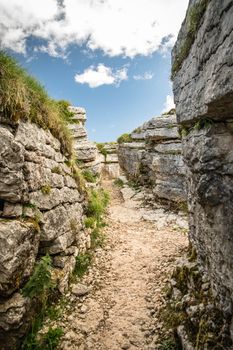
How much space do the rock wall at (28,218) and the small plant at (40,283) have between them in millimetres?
139

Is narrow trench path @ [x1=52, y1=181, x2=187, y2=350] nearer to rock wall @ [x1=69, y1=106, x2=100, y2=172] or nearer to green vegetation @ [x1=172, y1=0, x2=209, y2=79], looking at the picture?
rock wall @ [x1=69, y1=106, x2=100, y2=172]

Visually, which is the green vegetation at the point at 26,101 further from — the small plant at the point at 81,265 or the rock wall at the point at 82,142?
the rock wall at the point at 82,142

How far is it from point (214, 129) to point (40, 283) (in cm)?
503

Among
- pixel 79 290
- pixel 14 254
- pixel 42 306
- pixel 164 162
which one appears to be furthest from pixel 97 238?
pixel 164 162

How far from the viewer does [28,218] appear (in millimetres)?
6055

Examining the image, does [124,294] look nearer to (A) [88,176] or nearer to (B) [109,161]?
(A) [88,176]

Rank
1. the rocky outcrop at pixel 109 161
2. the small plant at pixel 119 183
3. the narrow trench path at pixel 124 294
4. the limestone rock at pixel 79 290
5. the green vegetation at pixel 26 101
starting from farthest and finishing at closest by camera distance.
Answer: the rocky outcrop at pixel 109 161
the small plant at pixel 119 183
the limestone rock at pixel 79 290
the green vegetation at pixel 26 101
the narrow trench path at pixel 124 294

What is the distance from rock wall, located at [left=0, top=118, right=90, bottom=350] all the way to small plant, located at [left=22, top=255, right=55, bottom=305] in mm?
139

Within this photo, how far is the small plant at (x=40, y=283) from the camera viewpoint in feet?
18.1

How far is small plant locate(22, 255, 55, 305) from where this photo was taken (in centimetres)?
553

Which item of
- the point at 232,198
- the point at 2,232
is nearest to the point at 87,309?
the point at 2,232

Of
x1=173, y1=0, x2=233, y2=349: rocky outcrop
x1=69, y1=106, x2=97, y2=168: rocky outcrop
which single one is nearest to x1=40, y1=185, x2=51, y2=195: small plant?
x1=173, y1=0, x2=233, y2=349: rocky outcrop

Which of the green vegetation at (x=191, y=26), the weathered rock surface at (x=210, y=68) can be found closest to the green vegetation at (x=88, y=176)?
the green vegetation at (x=191, y=26)

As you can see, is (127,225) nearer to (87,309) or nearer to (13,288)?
(87,309)
